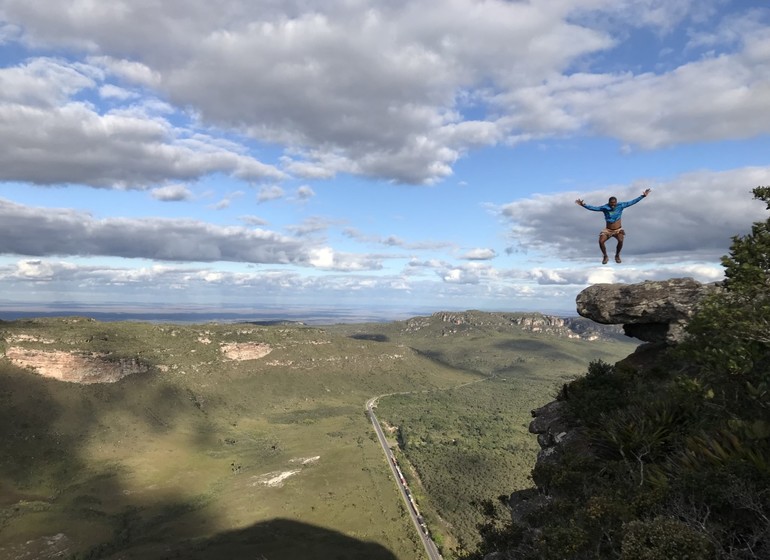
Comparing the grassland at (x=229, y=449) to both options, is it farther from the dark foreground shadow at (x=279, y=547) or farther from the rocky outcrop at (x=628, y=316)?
the rocky outcrop at (x=628, y=316)

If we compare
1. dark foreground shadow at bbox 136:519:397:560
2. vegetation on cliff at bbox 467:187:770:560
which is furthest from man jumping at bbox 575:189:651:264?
dark foreground shadow at bbox 136:519:397:560

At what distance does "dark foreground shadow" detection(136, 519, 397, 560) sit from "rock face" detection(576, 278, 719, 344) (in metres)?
39.0

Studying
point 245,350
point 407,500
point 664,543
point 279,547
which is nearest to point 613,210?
point 664,543

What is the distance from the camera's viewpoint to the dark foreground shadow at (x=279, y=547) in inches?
1807

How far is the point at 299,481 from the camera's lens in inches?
2709

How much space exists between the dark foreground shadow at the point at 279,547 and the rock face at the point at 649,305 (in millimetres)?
39019

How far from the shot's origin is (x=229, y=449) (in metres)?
91.4

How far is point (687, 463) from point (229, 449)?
9718 cm

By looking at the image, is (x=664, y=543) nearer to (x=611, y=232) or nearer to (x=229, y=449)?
(x=611, y=232)

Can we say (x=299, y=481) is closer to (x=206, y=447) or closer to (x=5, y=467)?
(x=206, y=447)

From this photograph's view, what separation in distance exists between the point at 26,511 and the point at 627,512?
82.5m

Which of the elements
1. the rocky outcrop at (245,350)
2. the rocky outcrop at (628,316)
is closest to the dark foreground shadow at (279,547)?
the rocky outcrop at (628,316)

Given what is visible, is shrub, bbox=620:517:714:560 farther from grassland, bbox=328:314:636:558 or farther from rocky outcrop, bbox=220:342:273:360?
rocky outcrop, bbox=220:342:273:360

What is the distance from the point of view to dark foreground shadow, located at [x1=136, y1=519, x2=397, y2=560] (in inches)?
1807
